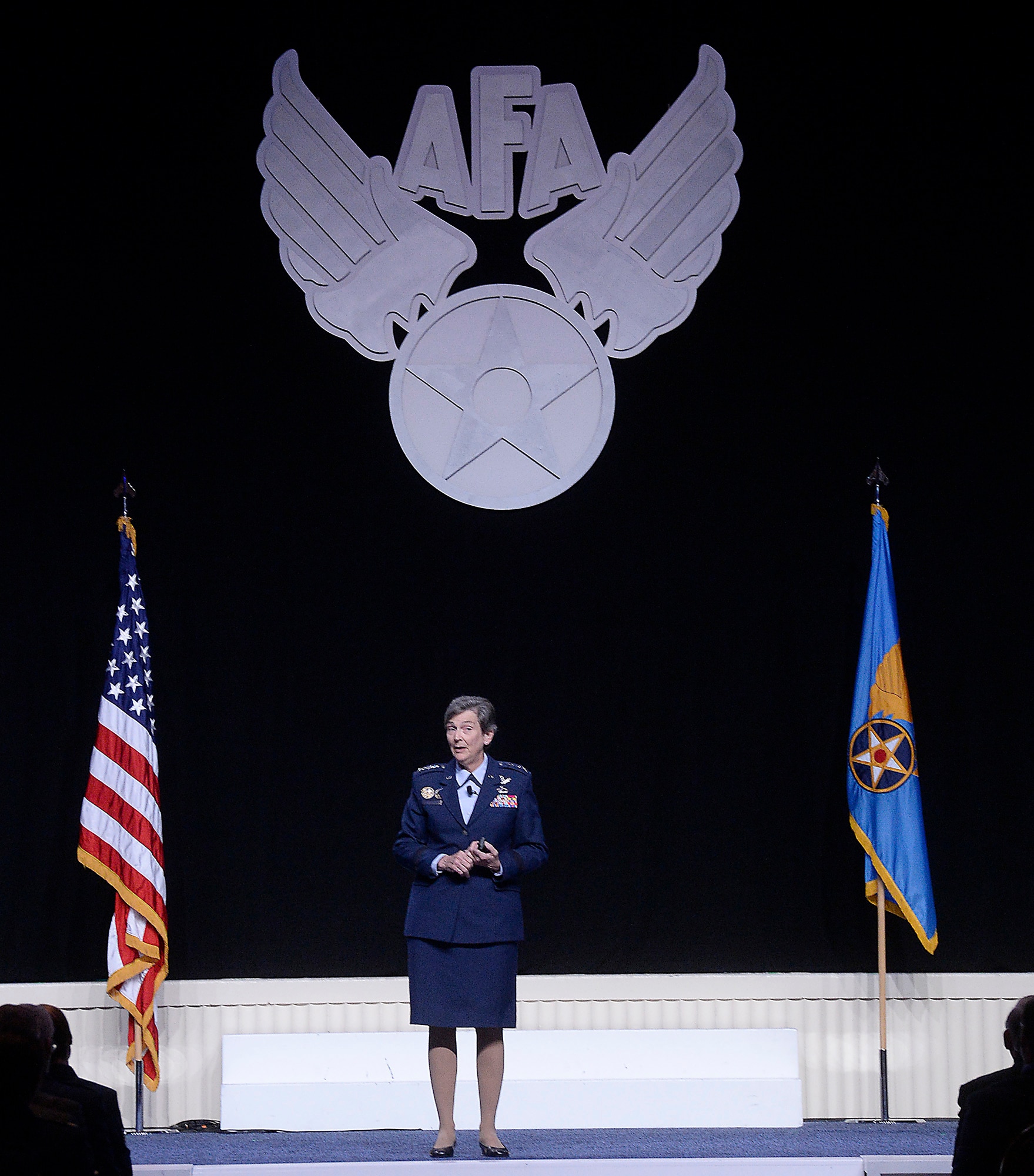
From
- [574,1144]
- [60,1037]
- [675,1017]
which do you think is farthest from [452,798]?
[60,1037]

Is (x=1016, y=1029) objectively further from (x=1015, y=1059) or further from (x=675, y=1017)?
(x=675, y=1017)

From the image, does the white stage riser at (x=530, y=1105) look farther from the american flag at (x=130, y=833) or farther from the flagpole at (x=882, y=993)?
the american flag at (x=130, y=833)

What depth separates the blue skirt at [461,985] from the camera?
3.94 m

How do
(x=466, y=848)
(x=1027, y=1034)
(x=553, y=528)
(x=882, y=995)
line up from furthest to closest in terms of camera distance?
(x=553, y=528) < (x=882, y=995) < (x=466, y=848) < (x=1027, y=1034)

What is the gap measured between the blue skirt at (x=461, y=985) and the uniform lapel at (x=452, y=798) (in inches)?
13.3

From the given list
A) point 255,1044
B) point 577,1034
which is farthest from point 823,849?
point 255,1044

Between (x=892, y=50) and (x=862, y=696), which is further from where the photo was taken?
(x=892, y=50)

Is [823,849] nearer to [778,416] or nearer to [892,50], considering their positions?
[778,416]

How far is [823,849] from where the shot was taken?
5.06 meters

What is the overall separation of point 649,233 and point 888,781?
2046mm

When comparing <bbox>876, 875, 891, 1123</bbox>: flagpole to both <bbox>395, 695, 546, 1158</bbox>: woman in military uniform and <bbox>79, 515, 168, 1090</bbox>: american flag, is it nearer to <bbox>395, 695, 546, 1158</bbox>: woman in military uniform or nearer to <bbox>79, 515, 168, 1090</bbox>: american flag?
<bbox>395, 695, 546, 1158</bbox>: woman in military uniform

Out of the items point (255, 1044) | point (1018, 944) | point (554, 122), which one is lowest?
point (255, 1044)

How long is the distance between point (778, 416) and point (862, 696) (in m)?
1.04

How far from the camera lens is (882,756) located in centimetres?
481
